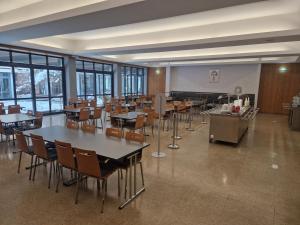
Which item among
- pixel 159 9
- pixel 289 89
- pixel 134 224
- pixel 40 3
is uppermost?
pixel 40 3

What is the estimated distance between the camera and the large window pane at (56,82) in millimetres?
9654

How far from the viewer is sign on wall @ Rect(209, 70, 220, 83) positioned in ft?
42.0

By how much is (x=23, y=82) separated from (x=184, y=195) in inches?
337

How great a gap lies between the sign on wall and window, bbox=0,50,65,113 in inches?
349

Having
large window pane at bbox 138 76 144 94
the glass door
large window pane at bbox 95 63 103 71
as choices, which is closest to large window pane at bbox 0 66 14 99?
the glass door

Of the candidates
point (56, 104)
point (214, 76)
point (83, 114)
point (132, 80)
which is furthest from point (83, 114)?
point (214, 76)

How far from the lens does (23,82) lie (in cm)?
861

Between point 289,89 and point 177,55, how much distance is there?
6447mm

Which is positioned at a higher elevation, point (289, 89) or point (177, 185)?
point (289, 89)

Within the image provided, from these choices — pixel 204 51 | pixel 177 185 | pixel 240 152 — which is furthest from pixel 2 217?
pixel 204 51

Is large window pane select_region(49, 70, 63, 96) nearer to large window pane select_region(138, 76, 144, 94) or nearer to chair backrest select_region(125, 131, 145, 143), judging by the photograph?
large window pane select_region(138, 76, 144, 94)

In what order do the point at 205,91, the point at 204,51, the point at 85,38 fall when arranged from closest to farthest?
the point at 85,38 → the point at 204,51 → the point at 205,91

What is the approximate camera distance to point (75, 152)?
2623 mm

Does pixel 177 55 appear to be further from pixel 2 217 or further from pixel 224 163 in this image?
pixel 2 217
